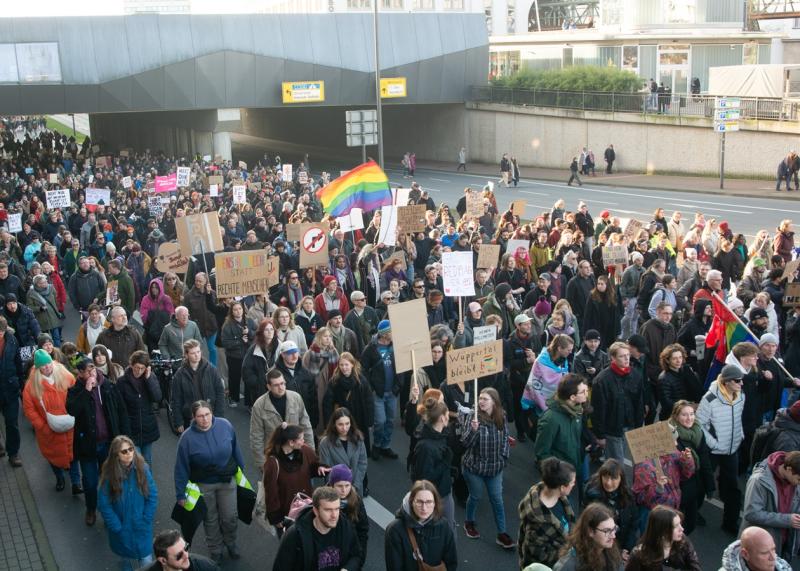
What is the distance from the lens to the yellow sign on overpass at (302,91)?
1873 inches

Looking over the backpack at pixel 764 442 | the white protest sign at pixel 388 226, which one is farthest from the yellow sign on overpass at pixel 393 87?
the backpack at pixel 764 442

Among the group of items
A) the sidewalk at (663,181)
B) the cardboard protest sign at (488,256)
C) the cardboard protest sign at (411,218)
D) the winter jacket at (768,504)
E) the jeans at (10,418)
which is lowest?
the sidewalk at (663,181)

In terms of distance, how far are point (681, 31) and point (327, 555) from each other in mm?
48424

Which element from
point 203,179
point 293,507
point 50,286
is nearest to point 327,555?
point 293,507

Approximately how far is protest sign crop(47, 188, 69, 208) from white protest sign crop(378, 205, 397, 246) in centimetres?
851

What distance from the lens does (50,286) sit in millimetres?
13805

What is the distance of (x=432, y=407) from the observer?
7.85 metres

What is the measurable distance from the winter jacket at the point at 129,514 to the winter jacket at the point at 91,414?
1.54m

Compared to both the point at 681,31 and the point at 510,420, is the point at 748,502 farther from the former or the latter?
the point at 681,31

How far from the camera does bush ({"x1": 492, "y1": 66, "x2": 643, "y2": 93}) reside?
145 feet

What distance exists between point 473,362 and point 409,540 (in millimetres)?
3199

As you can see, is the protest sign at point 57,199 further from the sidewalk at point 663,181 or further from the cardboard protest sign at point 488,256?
the sidewalk at point 663,181

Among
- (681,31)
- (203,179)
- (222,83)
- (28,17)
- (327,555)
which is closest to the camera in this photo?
(327,555)

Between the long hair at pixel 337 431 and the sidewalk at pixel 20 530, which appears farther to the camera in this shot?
the sidewalk at pixel 20 530
